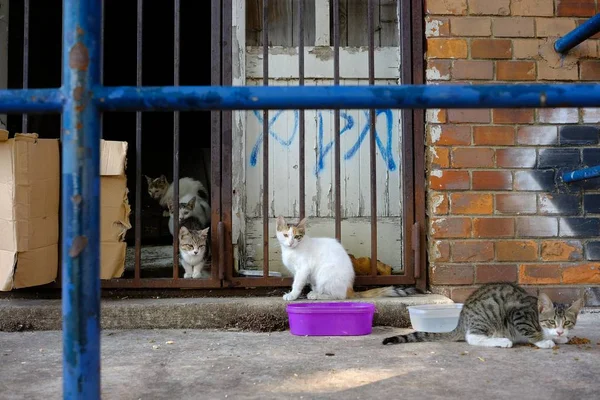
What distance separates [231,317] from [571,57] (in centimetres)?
240

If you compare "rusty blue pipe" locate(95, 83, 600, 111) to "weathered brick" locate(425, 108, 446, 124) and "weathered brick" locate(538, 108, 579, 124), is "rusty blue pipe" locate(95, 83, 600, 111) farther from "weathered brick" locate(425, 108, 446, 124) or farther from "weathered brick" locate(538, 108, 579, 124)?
"weathered brick" locate(538, 108, 579, 124)

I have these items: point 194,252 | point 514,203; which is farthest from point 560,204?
point 194,252

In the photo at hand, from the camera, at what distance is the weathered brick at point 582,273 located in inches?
135

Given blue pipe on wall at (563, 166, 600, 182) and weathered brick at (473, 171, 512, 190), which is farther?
weathered brick at (473, 171, 512, 190)

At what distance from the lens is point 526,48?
11.3 ft

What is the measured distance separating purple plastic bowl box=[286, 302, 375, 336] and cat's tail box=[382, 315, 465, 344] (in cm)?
27

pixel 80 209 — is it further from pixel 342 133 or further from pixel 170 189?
pixel 170 189

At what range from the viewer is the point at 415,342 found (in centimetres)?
279

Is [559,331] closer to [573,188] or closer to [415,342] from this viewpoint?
[415,342]

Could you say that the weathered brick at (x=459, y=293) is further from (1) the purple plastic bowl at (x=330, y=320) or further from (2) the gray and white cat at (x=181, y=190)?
(2) the gray and white cat at (x=181, y=190)

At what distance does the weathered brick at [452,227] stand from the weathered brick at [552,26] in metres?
1.15

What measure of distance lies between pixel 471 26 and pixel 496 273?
140 centimetres

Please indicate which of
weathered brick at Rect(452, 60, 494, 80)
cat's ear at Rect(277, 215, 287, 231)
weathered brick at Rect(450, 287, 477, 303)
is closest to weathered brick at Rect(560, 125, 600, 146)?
weathered brick at Rect(452, 60, 494, 80)

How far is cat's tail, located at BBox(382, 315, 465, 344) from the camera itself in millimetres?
2746
